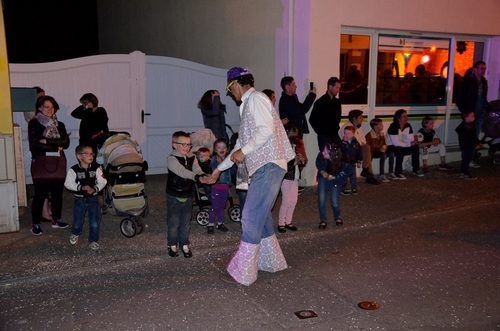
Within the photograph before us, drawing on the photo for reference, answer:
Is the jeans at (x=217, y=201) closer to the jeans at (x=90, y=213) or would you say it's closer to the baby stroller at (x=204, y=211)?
the baby stroller at (x=204, y=211)

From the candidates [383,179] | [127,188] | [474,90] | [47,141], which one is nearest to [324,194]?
[127,188]

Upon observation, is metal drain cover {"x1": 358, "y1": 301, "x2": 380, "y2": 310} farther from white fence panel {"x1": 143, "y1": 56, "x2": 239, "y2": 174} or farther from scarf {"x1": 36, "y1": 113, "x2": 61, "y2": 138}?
white fence panel {"x1": 143, "y1": 56, "x2": 239, "y2": 174}

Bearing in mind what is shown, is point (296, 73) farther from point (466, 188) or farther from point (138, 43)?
point (138, 43)

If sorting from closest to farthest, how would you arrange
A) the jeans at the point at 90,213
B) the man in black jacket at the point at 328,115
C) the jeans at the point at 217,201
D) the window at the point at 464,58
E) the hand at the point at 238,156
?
1. the hand at the point at 238,156
2. the jeans at the point at 90,213
3. the jeans at the point at 217,201
4. the man in black jacket at the point at 328,115
5. the window at the point at 464,58

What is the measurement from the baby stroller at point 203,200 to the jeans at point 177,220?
1.21m

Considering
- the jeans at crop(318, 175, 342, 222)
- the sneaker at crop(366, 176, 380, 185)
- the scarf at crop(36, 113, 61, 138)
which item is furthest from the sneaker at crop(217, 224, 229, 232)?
the sneaker at crop(366, 176, 380, 185)

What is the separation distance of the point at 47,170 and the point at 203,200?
2.14 m

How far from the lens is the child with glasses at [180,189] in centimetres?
625

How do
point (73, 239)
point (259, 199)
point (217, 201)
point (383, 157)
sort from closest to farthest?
1. point (259, 199)
2. point (73, 239)
3. point (217, 201)
4. point (383, 157)

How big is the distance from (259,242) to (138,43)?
42.3 feet

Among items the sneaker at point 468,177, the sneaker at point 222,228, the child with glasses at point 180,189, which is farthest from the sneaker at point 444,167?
the child with glasses at point 180,189

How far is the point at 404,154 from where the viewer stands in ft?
36.7

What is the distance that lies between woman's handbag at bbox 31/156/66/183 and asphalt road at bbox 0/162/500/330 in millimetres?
733

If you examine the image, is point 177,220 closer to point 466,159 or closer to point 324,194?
point 324,194
